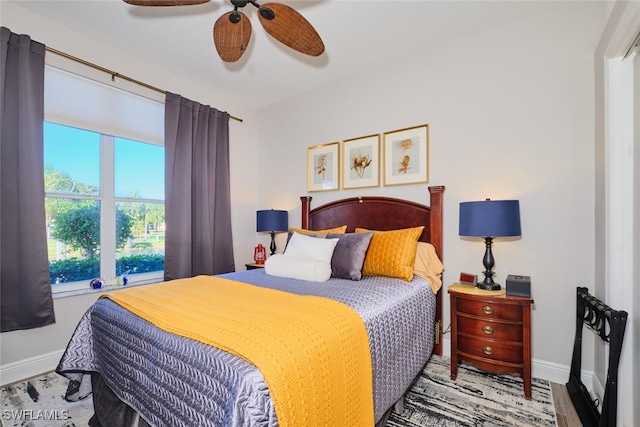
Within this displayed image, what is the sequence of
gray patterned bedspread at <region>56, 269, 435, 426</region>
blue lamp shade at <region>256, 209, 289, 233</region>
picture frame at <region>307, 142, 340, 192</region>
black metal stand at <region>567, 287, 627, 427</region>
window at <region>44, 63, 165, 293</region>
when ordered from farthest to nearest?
1. blue lamp shade at <region>256, 209, 289, 233</region>
2. picture frame at <region>307, 142, 340, 192</region>
3. window at <region>44, 63, 165, 293</region>
4. black metal stand at <region>567, 287, 627, 427</region>
5. gray patterned bedspread at <region>56, 269, 435, 426</region>

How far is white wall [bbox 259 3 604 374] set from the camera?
6.64ft

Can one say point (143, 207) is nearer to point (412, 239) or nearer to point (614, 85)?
point (412, 239)

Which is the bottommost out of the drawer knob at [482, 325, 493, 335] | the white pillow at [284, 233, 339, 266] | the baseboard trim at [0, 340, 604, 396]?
the baseboard trim at [0, 340, 604, 396]

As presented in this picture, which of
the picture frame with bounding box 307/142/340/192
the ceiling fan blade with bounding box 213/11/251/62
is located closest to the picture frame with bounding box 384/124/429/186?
the picture frame with bounding box 307/142/340/192

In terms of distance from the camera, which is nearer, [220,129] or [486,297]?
[486,297]

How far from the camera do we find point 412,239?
2.28m

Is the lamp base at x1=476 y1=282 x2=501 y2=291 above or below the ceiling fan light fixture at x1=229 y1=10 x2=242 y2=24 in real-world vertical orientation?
below

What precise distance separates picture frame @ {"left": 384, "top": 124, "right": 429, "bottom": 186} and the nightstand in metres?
1.11

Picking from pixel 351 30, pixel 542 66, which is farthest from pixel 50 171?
pixel 542 66

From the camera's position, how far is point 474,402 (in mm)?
1812

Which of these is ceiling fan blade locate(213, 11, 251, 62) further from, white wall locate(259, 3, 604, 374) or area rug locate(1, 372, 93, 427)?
area rug locate(1, 372, 93, 427)

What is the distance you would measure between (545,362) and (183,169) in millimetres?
3671

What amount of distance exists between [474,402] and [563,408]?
529mm

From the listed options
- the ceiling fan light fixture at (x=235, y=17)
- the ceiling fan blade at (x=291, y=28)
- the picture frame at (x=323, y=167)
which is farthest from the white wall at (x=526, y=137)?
the ceiling fan light fixture at (x=235, y=17)
